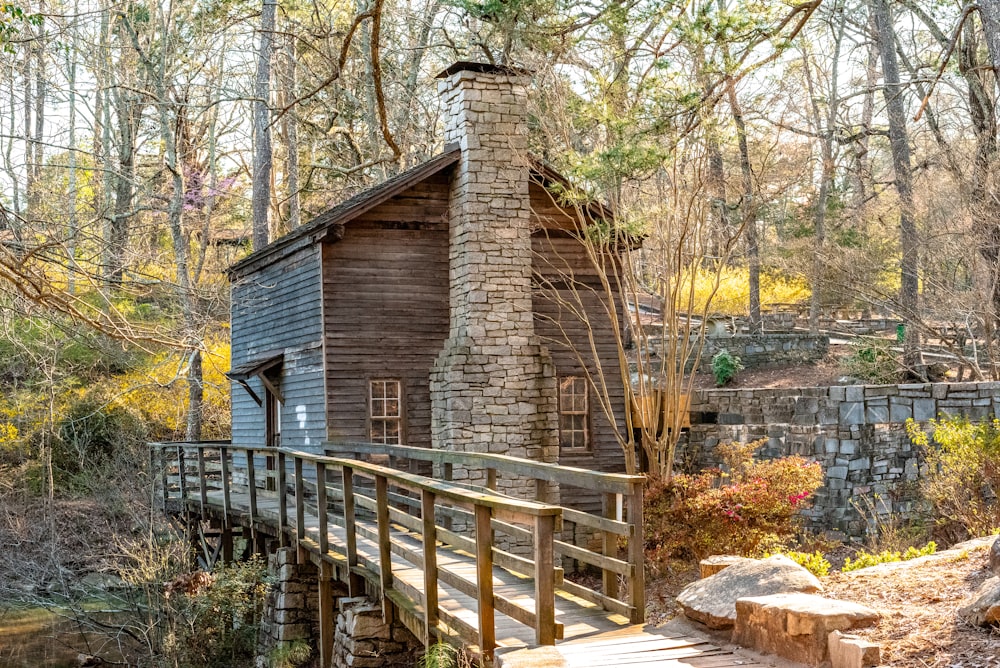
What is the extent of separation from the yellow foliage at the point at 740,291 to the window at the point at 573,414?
12.1m

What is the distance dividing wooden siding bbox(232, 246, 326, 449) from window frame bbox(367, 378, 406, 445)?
2.38ft

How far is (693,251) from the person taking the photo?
14594 mm

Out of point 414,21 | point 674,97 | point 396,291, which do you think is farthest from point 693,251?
point 414,21

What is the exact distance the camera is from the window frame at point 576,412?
1669cm

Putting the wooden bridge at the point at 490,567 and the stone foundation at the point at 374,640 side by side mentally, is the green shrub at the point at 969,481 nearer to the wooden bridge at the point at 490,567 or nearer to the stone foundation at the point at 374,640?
the wooden bridge at the point at 490,567

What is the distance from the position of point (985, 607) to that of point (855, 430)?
1076cm

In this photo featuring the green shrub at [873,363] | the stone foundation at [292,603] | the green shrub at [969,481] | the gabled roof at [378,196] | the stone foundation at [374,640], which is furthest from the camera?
the green shrub at [873,363]

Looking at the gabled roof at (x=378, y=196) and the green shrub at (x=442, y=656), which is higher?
the gabled roof at (x=378, y=196)

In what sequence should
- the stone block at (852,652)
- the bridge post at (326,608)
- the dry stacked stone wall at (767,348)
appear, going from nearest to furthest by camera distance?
the stone block at (852,652), the bridge post at (326,608), the dry stacked stone wall at (767,348)

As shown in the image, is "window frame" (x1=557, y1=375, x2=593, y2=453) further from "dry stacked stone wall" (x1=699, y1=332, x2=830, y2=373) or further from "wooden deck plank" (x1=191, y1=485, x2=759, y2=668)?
"dry stacked stone wall" (x1=699, y1=332, x2=830, y2=373)

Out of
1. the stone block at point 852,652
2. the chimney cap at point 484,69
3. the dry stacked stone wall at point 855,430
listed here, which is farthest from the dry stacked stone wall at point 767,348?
the stone block at point 852,652

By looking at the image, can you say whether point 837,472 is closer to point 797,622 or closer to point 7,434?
point 797,622

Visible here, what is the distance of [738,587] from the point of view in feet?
20.6

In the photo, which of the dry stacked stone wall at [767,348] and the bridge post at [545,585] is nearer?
the bridge post at [545,585]
